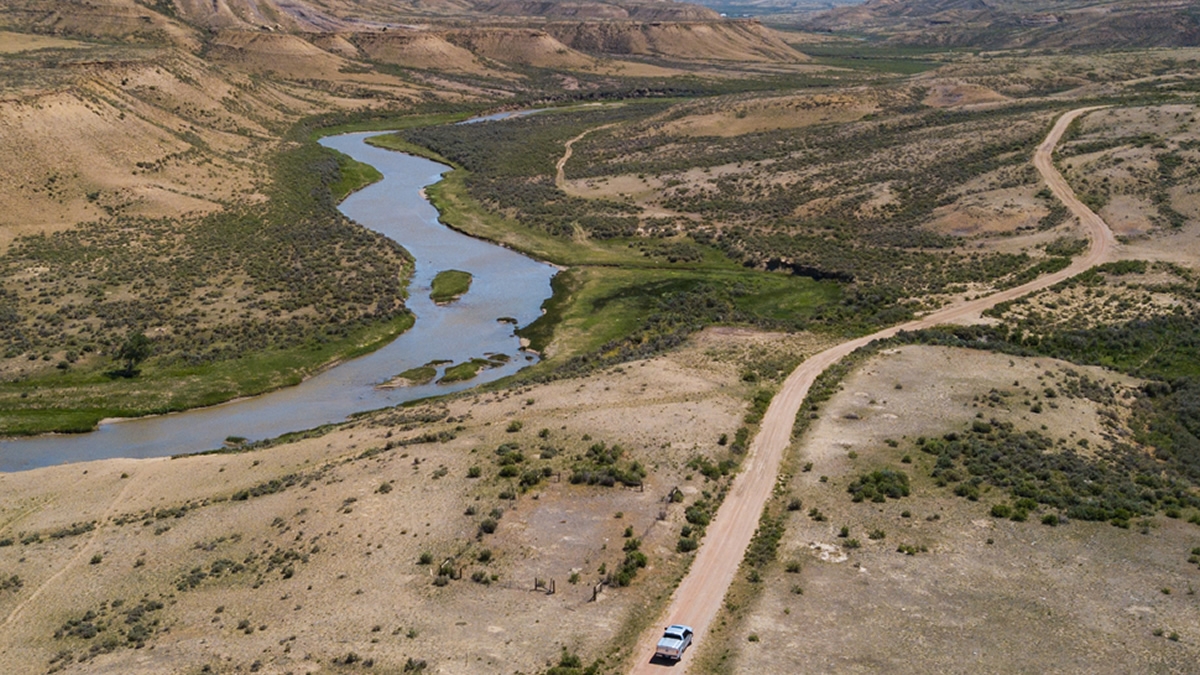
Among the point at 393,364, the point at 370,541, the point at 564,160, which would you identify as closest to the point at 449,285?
the point at 393,364

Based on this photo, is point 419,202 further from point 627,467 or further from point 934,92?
point 934,92

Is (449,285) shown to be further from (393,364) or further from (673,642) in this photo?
(673,642)

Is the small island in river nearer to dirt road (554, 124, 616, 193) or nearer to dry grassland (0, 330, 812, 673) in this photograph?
dry grassland (0, 330, 812, 673)

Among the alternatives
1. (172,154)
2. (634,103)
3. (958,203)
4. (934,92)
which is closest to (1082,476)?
(958,203)

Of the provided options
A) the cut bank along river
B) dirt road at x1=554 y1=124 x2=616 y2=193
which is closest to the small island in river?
the cut bank along river

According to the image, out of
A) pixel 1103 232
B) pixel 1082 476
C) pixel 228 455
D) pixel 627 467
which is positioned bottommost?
pixel 228 455
